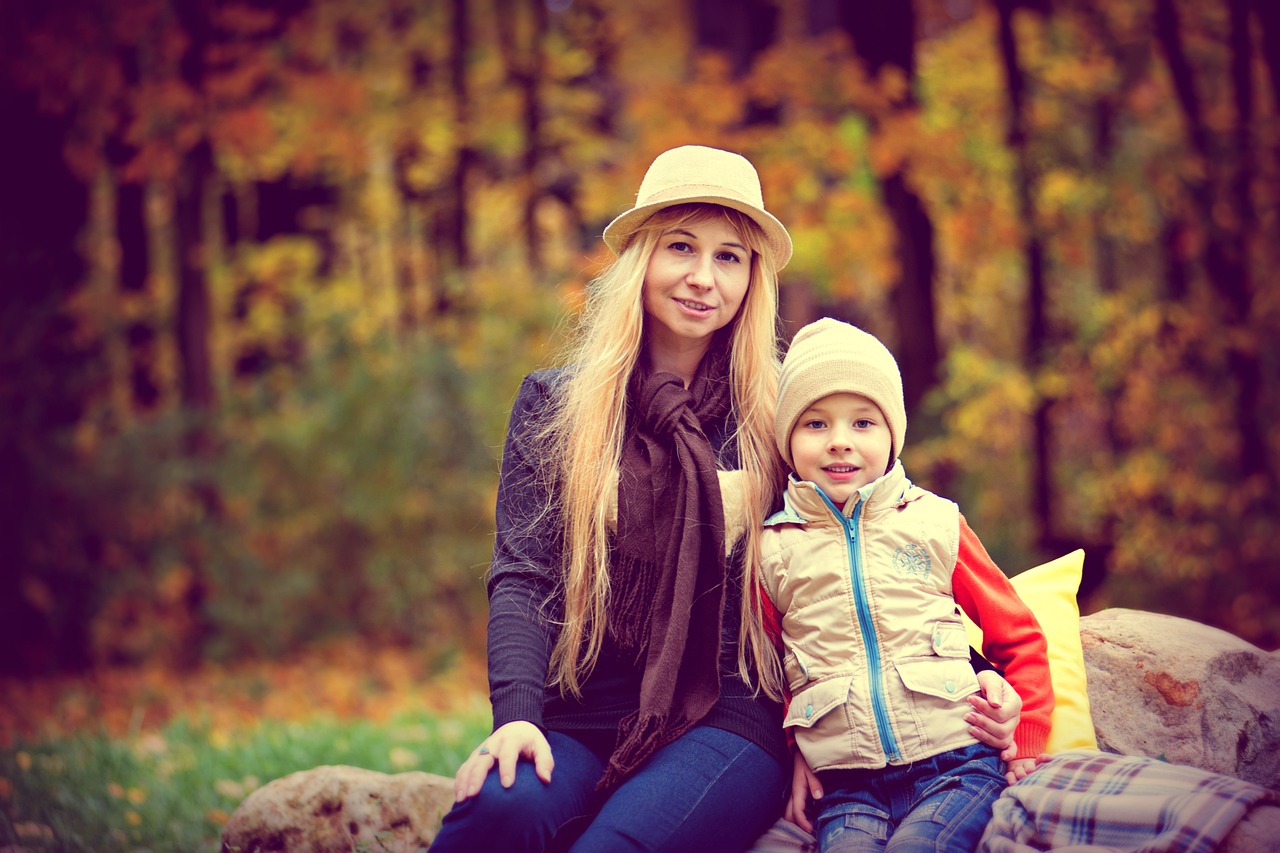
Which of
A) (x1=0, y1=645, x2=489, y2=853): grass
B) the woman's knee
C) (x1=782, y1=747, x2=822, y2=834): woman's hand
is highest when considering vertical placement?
the woman's knee

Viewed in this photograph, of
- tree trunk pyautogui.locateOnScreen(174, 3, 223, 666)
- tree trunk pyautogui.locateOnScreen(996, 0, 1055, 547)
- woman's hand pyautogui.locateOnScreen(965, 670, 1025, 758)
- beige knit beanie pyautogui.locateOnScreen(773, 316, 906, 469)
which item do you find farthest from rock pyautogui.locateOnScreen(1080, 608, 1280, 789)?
tree trunk pyautogui.locateOnScreen(174, 3, 223, 666)

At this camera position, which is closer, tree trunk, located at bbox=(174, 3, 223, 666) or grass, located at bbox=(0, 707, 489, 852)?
grass, located at bbox=(0, 707, 489, 852)

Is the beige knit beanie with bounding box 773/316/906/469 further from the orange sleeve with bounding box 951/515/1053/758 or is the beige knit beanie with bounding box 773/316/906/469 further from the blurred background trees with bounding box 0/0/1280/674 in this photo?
the blurred background trees with bounding box 0/0/1280/674

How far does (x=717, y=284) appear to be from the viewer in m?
2.63

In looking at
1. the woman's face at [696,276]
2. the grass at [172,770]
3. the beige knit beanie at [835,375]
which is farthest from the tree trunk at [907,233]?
the beige knit beanie at [835,375]

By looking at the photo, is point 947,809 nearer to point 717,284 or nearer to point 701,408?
point 701,408

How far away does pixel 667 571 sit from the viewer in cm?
243

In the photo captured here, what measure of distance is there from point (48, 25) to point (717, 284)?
291 inches

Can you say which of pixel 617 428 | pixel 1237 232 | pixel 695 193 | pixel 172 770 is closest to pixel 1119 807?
pixel 617 428

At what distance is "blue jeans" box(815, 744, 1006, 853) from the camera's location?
6.80ft

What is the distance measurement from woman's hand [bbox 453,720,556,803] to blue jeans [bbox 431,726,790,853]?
0.06ft

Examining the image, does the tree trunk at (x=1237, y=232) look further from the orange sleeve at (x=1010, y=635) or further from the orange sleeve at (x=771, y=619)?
the orange sleeve at (x=771, y=619)

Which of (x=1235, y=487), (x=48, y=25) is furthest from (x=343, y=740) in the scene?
(x=1235, y=487)

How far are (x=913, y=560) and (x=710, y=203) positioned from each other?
3.26 feet
